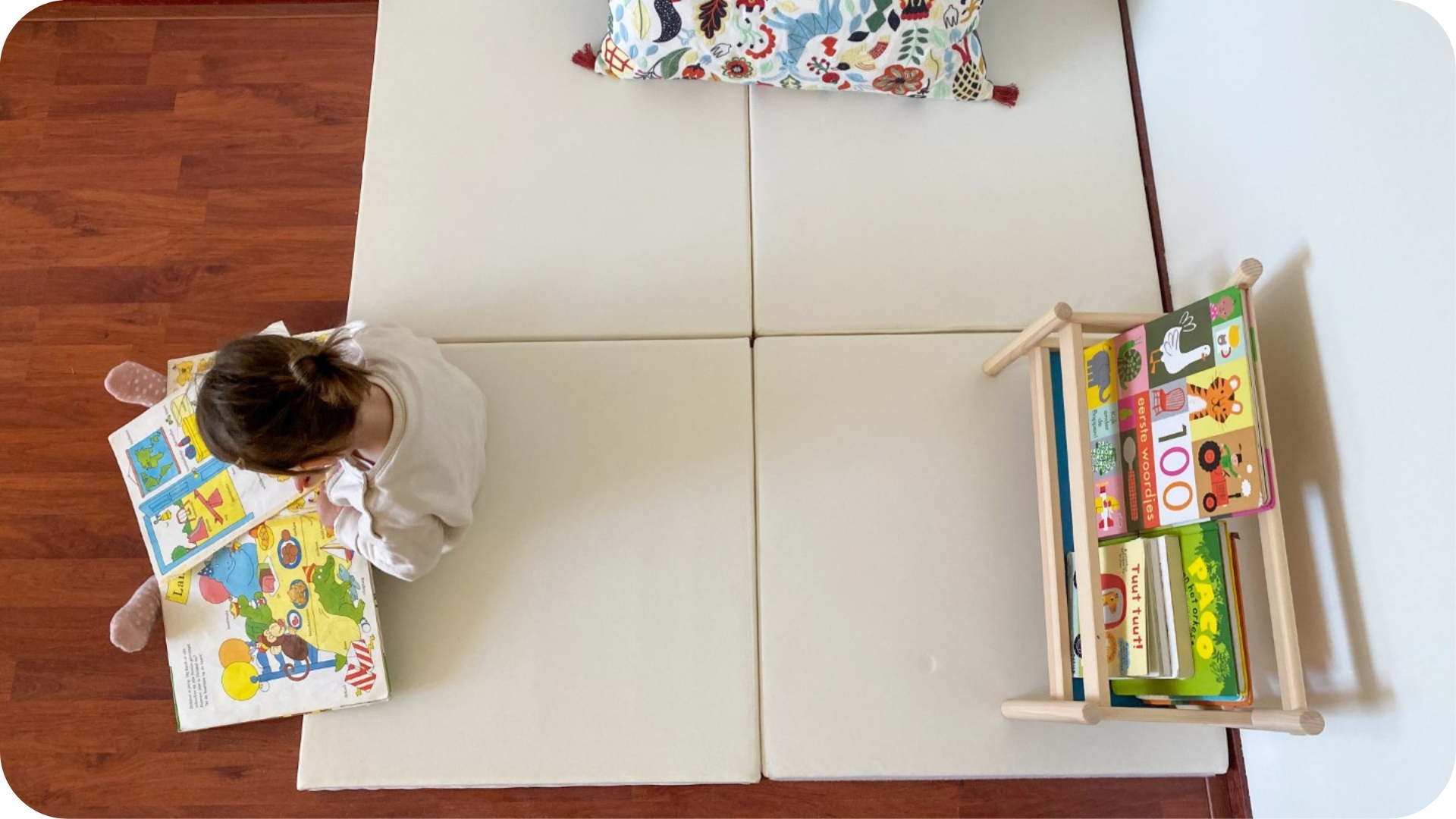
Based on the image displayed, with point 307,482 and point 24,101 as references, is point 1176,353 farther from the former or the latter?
point 24,101

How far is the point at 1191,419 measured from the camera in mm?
1098

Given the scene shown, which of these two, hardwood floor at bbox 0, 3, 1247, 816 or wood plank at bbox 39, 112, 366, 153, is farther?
wood plank at bbox 39, 112, 366, 153

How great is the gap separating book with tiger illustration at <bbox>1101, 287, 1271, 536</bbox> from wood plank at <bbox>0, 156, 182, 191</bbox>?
184 centimetres

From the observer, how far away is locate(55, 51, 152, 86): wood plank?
1.83 m

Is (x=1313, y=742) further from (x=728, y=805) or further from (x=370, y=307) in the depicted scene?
(x=370, y=307)

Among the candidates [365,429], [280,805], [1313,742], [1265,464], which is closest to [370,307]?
[365,429]

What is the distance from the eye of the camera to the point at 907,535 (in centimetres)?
133

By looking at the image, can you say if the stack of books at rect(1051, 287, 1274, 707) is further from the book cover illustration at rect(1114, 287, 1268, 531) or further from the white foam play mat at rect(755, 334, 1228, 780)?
the white foam play mat at rect(755, 334, 1228, 780)

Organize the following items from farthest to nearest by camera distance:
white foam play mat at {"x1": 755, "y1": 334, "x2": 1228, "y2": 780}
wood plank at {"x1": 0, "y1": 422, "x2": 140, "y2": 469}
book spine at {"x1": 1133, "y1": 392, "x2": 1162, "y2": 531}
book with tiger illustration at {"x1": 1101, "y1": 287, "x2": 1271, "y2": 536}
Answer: wood plank at {"x1": 0, "y1": 422, "x2": 140, "y2": 469} → white foam play mat at {"x1": 755, "y1": 334, "x2": 1228, "y2": 780} → book spine at {"x1": 1133, "y1": 392, "x2": 1162, "y2": 531} → book with tiger illustration at {"x1": 1101, "y1": 287, "x2": 1271, "y2": 536}

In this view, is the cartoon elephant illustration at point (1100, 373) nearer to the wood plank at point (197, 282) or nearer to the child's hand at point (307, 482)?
the child's hand at point (307, 482)

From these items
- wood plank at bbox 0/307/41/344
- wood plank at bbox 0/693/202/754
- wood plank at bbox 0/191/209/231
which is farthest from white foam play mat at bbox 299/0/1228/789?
wood plank at bbox 0/307/41/344

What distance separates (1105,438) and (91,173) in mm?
2001

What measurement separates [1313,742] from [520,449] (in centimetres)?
120

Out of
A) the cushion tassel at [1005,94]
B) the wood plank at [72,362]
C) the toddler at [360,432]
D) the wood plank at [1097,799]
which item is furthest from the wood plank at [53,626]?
the cushion tassel at [1005,94]
